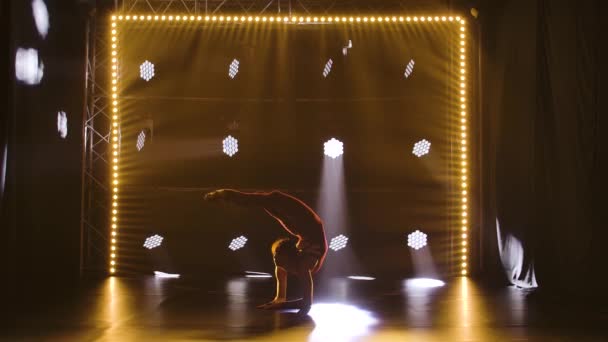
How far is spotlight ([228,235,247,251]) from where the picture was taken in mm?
5758

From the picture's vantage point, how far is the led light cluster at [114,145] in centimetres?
560

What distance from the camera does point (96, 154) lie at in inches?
224

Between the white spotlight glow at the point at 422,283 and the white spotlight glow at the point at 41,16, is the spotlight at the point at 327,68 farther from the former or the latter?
the white spotlight glow at the point at 41,16

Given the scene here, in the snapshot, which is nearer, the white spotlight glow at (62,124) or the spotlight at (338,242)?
the white spotlight glow at (62,124)

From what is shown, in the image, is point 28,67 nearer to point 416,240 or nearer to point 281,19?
point 281,19

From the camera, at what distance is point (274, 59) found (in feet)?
19.2

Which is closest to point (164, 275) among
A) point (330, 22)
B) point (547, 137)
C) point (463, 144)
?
point (330, 22)

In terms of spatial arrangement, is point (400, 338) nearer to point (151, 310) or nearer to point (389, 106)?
point (151, 310)

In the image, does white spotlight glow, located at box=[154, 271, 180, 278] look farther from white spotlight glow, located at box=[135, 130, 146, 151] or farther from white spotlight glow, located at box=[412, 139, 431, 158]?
white spotlight glow, located at box=[412, 139, 431, 158]

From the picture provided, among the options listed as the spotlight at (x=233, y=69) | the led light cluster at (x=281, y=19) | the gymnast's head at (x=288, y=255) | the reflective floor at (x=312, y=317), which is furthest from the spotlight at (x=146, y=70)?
the gymnast's head at (x=288, y=255)

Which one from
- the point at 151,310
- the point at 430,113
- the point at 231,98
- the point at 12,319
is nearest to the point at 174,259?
the point at 231,98

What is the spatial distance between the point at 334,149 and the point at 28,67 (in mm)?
2721

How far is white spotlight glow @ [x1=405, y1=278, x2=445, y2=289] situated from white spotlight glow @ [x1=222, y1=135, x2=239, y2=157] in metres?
1.99

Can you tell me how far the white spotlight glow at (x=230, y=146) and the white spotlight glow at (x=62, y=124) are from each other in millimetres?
1415
